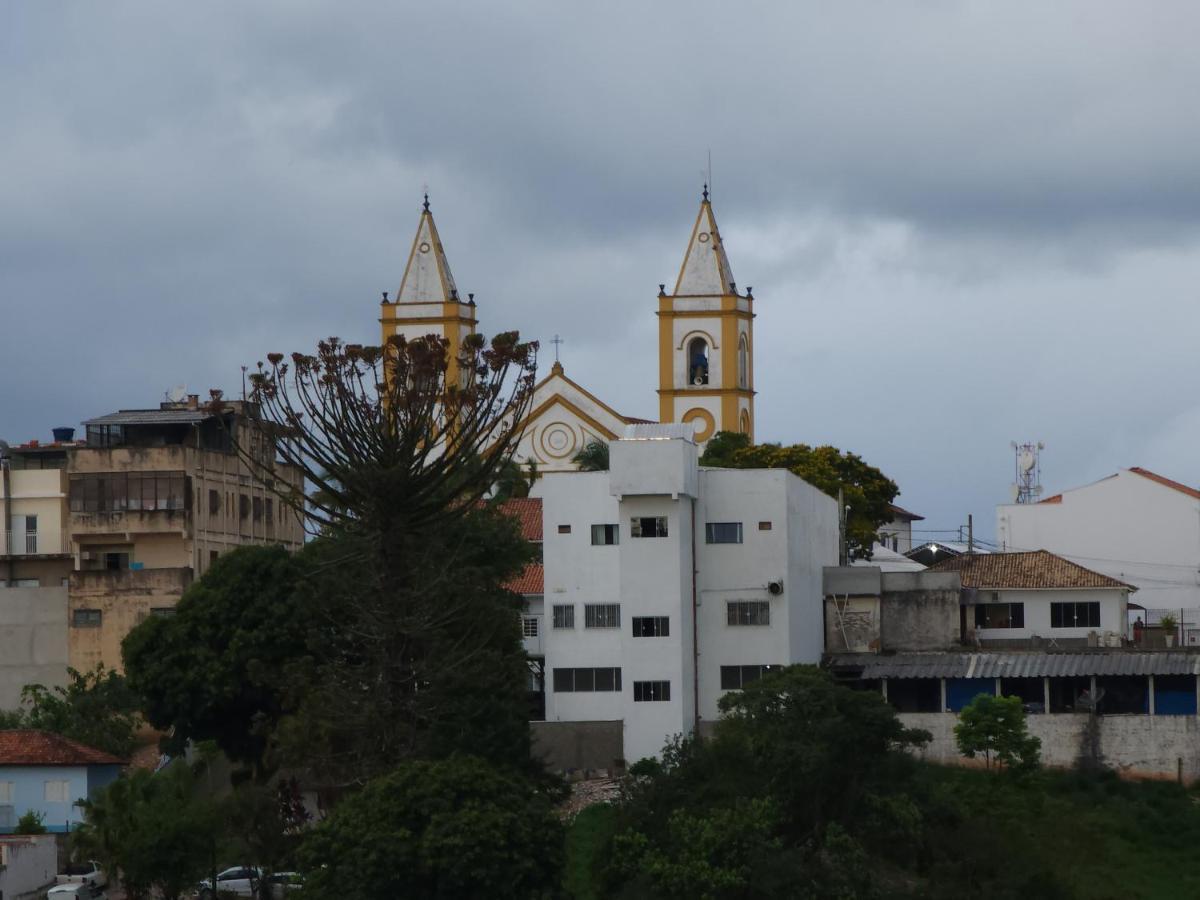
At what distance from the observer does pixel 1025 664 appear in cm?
5406

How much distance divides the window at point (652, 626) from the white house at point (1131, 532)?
24244mm

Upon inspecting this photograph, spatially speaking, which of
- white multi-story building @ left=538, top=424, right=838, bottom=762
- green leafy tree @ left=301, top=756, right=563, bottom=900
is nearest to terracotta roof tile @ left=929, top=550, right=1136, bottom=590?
white multi-story building @ left=538, top=424, right=838, bottom=762

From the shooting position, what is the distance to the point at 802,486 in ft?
185

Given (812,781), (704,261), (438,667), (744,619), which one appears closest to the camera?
(812,781)

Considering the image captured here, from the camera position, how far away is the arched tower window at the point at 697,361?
93.8m

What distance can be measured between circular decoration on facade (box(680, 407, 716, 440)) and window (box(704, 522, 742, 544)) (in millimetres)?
38096

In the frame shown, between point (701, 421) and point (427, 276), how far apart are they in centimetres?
1269

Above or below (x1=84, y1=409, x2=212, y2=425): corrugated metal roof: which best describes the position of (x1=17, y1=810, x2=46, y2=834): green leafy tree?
below

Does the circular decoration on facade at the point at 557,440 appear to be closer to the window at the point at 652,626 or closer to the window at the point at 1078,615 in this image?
the window at the point at 1078,615

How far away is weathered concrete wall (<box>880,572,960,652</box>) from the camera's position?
57781mm

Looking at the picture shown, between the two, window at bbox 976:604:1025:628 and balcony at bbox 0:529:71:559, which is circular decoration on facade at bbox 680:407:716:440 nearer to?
balcony at bbox 0:529:71:559

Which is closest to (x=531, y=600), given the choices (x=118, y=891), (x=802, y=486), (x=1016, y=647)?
Result: (x=802, y=486)

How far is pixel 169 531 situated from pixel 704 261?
115 feet

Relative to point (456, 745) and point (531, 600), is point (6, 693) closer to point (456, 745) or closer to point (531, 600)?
point (531, 600)
